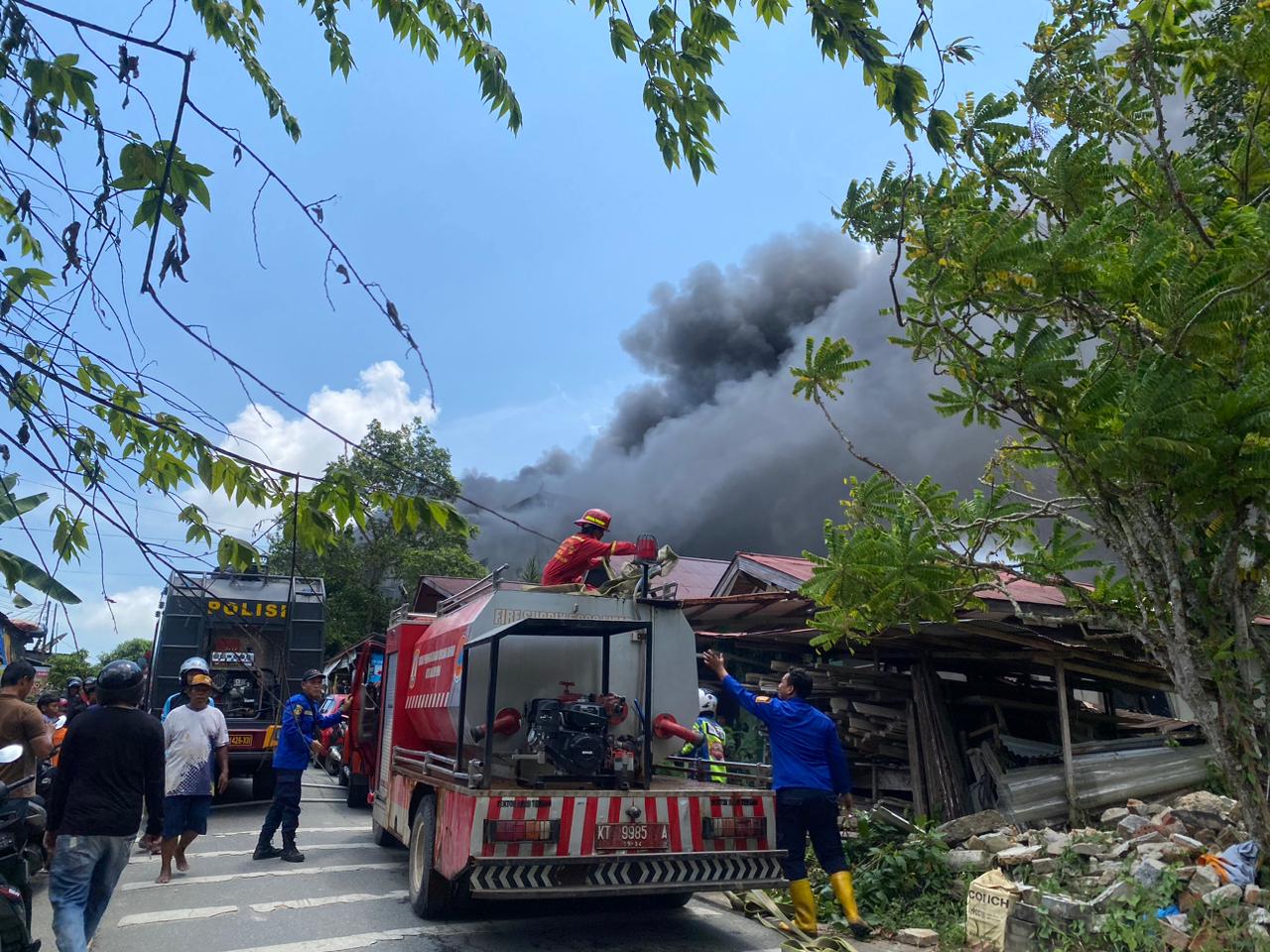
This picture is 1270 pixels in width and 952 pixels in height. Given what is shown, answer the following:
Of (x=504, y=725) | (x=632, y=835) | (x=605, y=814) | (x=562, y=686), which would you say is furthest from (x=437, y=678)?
(x=632, y=835)

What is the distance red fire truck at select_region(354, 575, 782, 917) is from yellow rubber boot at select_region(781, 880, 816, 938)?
43 cm

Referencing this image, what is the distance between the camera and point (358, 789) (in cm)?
1231

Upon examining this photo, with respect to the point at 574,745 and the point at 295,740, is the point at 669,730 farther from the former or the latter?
the point at 295,740

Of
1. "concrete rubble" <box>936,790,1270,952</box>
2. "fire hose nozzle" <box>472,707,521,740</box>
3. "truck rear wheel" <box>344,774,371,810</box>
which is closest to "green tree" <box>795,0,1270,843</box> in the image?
"concrete rubble" <box>936,790,1270,952</box>

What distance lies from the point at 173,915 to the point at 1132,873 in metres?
6.51

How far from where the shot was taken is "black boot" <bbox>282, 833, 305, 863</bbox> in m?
8.40

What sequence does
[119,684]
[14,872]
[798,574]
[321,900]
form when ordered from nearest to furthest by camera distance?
[14,872], [119,684], [321,900], [798,574]

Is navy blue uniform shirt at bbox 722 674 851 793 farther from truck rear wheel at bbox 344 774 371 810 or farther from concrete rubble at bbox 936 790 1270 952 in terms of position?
truck rear wheel at bbox 344 774 371 810

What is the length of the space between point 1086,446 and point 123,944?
264 inches

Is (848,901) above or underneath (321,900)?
above

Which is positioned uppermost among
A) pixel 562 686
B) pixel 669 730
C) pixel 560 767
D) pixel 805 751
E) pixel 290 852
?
pixel 562 686

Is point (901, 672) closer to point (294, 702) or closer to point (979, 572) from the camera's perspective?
point (979, 572)

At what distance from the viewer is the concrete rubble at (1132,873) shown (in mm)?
5160

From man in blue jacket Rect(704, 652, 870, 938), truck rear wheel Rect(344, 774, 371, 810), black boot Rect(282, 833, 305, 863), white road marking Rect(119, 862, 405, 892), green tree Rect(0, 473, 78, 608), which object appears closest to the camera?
green tree Rect(0, 473, 78, 608)
